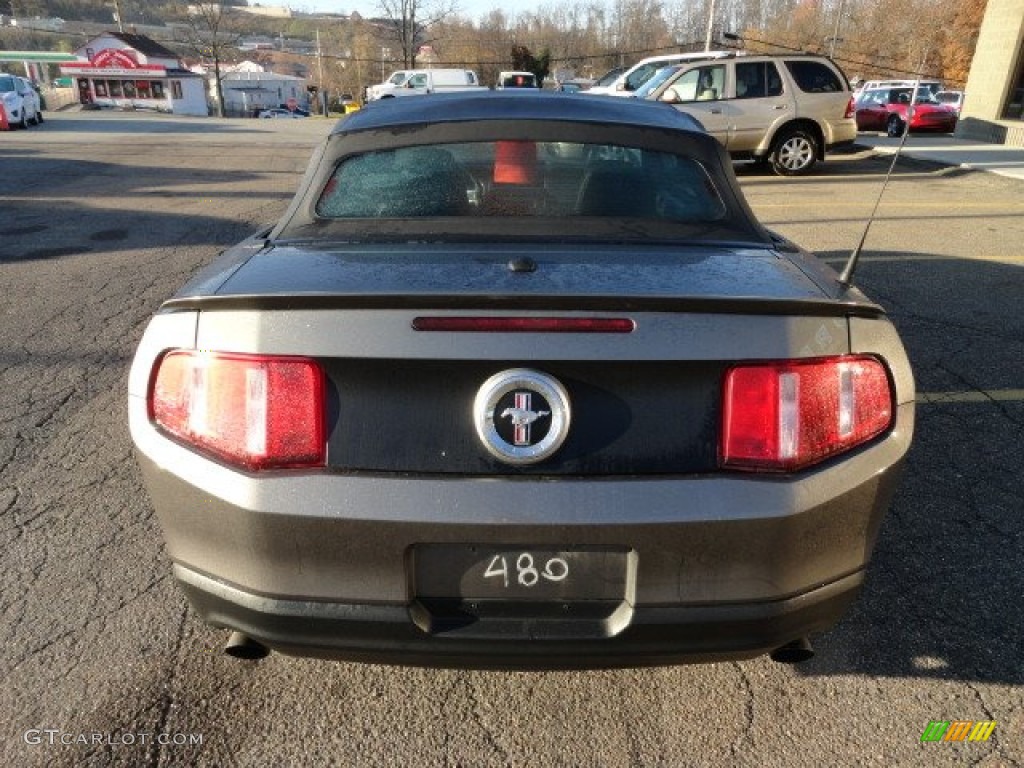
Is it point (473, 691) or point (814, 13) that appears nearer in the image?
point (473, 691)

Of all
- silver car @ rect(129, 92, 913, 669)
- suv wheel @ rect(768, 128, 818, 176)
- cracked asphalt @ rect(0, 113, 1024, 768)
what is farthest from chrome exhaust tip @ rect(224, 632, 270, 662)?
suv wheel @ rect(768, 128, 818, 176)

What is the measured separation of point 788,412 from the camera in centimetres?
172

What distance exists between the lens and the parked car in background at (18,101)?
980 inches

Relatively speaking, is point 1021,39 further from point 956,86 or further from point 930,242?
point 956,86

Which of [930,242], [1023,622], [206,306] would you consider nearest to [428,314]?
[206,306]

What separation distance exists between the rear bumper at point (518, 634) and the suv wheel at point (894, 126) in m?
24.6

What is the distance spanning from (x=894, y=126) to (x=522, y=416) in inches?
1008


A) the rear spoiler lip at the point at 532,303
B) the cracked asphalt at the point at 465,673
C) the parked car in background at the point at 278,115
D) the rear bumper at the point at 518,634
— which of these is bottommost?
the parked car in background at the point at 278,115

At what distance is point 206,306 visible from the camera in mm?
1796

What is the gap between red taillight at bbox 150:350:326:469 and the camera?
1707mm

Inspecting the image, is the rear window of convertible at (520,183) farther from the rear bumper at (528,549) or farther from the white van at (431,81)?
the white van at (431,81)

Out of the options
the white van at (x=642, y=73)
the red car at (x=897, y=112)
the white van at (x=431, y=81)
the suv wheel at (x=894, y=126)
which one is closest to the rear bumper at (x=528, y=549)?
the white van at (x=642, y=73)

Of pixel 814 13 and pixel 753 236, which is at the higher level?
pixel 814 13

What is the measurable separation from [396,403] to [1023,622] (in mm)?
2261
